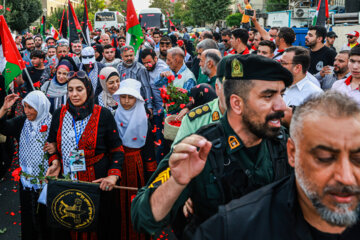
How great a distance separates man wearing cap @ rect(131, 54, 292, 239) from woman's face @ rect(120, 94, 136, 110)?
2494 mm

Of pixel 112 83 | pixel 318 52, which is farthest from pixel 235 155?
pixel 318 52

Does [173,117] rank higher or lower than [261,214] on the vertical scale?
lower

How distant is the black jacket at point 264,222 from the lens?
54.2 inches

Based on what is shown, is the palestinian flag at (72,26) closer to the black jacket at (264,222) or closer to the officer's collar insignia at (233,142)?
the officer's collar insignia at (233,142)

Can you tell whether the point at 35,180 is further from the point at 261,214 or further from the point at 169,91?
the point at 261,214

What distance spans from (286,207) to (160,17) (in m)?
33.5

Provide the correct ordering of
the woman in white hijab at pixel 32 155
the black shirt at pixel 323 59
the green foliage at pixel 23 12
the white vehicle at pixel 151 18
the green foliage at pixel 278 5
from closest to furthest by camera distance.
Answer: the woman in white hijab at pixel 32 155 < the black shirt at pixel 323 59 < the green foliage at pixel 23 12 < the white vehicle at pixel 151 18 < the green foliage at pixel 278 5

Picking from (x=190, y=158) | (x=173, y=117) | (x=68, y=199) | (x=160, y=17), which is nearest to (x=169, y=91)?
(x=173, y=117)

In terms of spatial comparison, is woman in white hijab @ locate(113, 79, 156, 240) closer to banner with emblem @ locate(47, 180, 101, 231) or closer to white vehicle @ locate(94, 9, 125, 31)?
banner with emblem @ locate(47, 180, 101, 231)

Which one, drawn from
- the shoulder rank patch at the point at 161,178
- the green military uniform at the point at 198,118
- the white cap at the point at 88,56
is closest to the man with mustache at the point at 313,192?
the shoulder rank patch at the point at 161,178

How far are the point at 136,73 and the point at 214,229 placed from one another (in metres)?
5.70

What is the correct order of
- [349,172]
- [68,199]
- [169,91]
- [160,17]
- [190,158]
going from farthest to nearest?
[160,17]
[169,91]
[68,199]
[190,158]
[349,172]

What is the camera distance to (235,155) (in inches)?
74.0

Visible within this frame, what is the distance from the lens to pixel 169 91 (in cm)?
435
